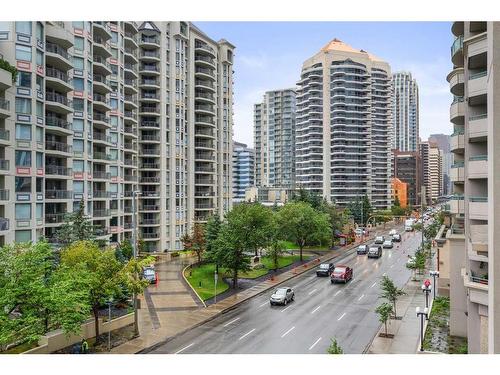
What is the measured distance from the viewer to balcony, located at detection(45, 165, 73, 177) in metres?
34.4

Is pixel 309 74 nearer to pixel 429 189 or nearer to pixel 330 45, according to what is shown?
pixel 330 45

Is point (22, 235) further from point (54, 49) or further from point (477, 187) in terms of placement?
point (477, 187)

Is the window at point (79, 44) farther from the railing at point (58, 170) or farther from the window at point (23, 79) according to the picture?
the railing at point (58, 170)

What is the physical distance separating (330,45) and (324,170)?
3102 cm

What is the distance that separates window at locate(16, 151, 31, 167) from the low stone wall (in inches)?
470

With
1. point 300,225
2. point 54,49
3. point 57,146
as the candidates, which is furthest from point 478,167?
point 300,225

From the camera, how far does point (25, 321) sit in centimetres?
1705

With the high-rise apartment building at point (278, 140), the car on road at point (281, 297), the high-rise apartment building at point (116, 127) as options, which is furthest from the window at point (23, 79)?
the high-rise apartment building at point (278, 140)

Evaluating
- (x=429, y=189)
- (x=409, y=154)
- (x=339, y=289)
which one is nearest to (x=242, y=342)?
(x=339, y=289)

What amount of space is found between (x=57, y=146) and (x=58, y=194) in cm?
371

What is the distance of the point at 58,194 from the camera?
35.0 m

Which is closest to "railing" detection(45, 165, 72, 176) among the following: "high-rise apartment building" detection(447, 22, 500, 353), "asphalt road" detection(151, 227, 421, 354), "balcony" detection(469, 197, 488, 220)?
"asphalt road" detection(151, 227, 421, 354)

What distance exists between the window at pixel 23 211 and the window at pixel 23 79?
7.75 metres

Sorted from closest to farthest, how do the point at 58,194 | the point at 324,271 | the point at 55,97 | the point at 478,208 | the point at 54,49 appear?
the point at 478,208 → the point at 54,49 → the point at 55,97 → the point at 58,194 → the point at 324,271
